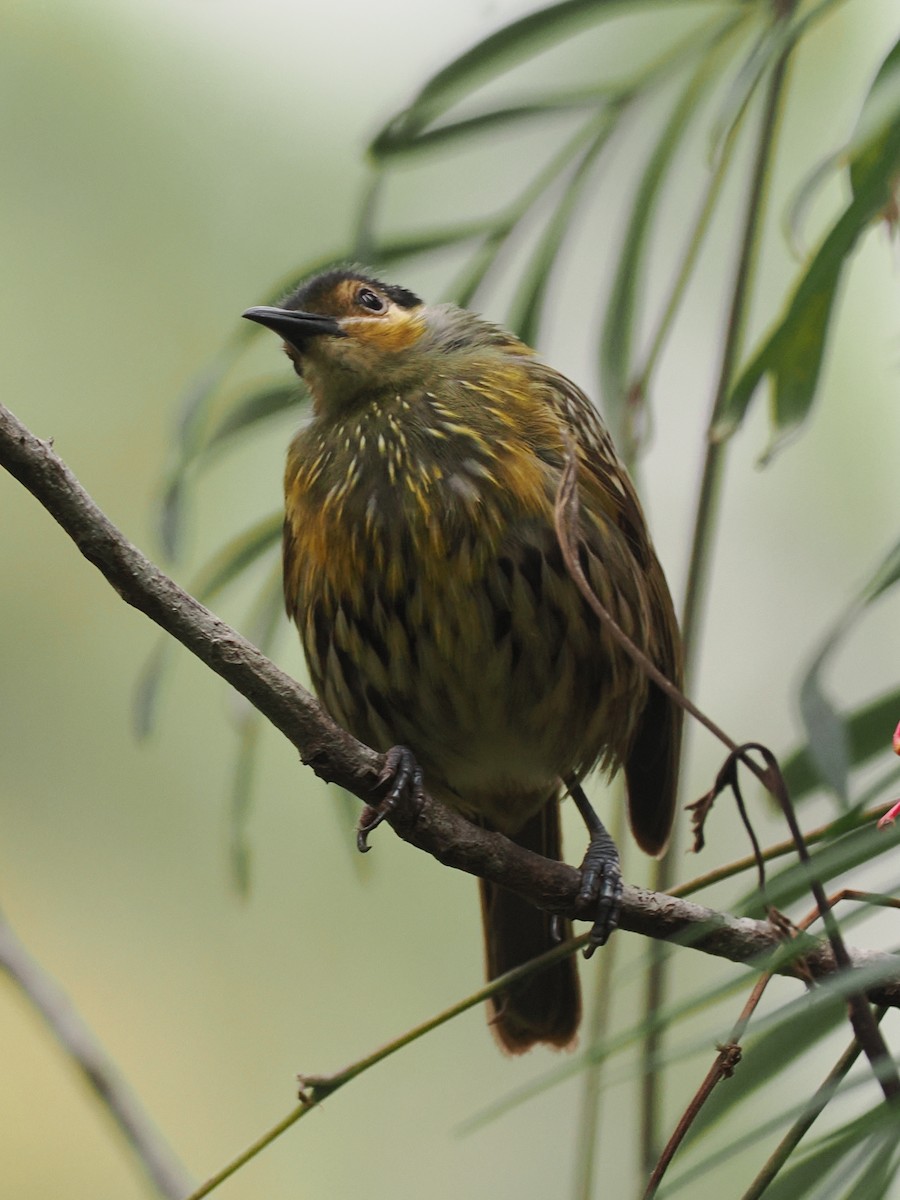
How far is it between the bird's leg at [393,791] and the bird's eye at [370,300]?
2.58 feet

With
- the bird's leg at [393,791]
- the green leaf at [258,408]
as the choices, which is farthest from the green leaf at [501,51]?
the bird's leg at [393,791]

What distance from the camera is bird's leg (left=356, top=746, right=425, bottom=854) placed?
155 centimetres

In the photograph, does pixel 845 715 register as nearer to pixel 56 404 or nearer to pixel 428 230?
pixel 428 230

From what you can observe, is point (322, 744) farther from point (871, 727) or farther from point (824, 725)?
point (871, 727)

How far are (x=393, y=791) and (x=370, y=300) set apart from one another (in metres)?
0.97

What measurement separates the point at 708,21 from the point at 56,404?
7.29 feet

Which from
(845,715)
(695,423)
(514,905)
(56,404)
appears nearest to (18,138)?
(56,404)

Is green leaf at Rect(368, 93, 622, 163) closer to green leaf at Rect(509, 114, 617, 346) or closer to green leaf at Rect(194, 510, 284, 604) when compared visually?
green leaf at Rect(509, 114, 617, 346)

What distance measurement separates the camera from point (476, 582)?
6.23ft

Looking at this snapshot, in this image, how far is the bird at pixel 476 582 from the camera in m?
1.91

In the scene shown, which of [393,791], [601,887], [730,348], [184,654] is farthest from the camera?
[184,654]

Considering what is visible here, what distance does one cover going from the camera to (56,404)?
3.69m

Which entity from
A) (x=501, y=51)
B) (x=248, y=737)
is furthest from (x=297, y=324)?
(x=248, y=737)

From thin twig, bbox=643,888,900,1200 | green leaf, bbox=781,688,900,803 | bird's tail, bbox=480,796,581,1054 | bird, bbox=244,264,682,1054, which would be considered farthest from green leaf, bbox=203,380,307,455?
thin twig, bbox=643,888,900,1200
